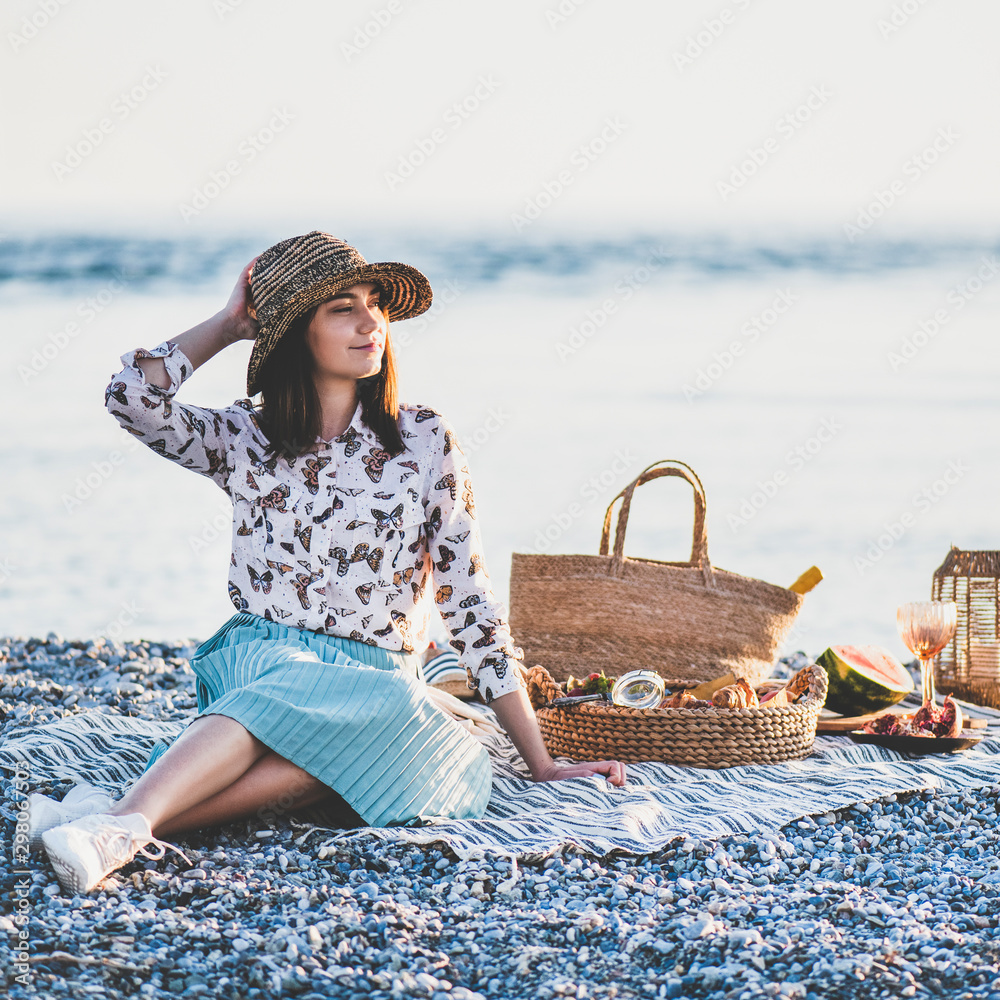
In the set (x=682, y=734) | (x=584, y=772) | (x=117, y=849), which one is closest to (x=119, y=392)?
(x=117, y=849)

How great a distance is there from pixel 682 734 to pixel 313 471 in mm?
1547

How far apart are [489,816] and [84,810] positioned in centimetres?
116

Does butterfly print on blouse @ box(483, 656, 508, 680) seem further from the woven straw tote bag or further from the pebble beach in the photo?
the woven straw tote bag

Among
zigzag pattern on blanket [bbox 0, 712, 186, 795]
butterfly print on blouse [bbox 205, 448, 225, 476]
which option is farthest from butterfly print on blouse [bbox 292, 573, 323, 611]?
zigzag pattern on blanket [bbox 0, 712, 186, 795]

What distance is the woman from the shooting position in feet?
10.5

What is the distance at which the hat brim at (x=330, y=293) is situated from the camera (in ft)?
11.4

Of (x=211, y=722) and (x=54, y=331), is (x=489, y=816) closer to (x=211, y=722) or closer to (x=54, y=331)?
(x=211, y=722)

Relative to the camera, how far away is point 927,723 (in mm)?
4320

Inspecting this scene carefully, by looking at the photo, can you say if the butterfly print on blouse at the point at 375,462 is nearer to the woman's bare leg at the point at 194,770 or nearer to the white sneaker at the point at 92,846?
the woman's bare leg at the point at 194,770

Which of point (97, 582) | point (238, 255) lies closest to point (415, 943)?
point (97, 582)

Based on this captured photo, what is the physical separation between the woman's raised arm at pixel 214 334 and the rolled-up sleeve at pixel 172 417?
0.02m

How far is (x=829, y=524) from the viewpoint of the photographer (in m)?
9.57

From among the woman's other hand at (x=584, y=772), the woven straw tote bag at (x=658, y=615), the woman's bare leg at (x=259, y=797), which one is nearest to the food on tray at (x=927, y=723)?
the woven straw tote bag at (x=658, y=615)

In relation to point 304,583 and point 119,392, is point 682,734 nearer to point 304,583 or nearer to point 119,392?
point 304,583
